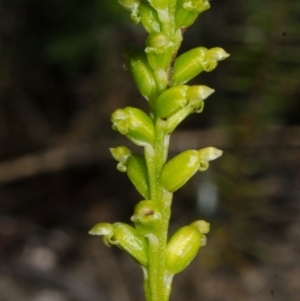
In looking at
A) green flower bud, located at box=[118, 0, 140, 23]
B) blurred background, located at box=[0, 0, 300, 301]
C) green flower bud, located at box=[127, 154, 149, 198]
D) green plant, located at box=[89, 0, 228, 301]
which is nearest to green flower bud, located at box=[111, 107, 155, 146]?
green plant, located at box=[89, 0, 228, 301]

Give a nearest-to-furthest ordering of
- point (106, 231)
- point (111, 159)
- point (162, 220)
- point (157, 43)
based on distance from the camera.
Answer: point (157, 43) < point (162, 220) < point (106, 231) < point (111, 159)

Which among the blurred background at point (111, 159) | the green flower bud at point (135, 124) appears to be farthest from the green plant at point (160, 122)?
the blurred background at point (111, 159)

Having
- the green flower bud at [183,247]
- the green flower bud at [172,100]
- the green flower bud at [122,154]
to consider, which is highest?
the green flower bud at [172,100]

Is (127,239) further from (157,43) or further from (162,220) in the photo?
(157,43)

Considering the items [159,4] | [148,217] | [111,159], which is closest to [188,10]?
[159,4]

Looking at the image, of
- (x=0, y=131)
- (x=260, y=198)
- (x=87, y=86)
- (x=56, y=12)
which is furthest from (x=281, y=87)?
(x=0, y=131)

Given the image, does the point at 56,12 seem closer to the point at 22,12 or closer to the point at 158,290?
the point at 22,12

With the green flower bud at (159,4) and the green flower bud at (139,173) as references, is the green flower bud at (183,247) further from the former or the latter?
the green flower bud at (159,4)
